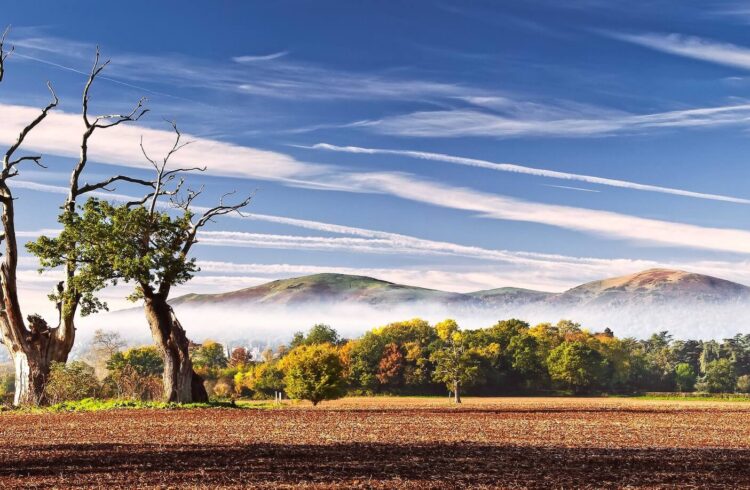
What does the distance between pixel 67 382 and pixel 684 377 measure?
343ft

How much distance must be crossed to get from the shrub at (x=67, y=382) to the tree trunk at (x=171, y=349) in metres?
5.38

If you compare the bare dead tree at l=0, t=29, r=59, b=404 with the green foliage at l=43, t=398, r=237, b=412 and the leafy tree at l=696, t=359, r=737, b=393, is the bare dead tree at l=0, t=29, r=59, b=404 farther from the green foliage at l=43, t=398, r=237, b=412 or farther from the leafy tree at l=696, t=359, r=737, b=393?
the leafy tree at l=696, t=359, r=737, b=393

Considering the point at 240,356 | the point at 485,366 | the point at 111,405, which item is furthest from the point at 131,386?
the point at 240,356

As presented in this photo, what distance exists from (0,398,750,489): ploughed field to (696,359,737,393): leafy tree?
85.6 meters

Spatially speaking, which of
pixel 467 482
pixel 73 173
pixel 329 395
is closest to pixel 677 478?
pixel 467 482

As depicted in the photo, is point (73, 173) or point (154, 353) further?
point (154, 353)

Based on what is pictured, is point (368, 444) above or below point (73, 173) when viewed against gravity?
below

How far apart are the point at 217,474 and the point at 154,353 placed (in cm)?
10544

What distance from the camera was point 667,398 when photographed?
112 meters

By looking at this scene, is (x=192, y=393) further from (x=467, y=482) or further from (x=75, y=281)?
(x=467, y=482)

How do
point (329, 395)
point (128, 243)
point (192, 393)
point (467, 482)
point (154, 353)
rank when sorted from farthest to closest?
1. point (154, 353)
2. point (329, 395)
3. point (192, 393)
4. point (128, 243)
5. point (467, 482)

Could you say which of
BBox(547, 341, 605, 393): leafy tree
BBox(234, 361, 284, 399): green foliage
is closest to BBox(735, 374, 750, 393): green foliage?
BBox(547, 341, 605, 393): leafy tree

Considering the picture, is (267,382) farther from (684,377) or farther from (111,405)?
(684,377)

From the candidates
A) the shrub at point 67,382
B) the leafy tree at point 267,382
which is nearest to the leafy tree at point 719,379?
the leafy tree at point 267,382
